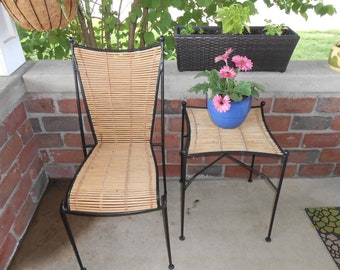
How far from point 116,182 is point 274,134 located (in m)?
1.04

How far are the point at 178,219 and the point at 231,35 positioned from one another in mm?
1069

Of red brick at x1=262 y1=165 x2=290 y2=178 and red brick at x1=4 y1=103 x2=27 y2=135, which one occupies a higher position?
red brick at x1=4 y1=103 x2=27 y2=135

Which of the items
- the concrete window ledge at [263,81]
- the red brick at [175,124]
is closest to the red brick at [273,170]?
the concrete window ledge at [263,81]

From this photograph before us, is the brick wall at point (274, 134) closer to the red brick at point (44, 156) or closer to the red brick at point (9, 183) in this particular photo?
the red brick at point (44, 156)

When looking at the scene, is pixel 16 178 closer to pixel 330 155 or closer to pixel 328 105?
pixel 328 105

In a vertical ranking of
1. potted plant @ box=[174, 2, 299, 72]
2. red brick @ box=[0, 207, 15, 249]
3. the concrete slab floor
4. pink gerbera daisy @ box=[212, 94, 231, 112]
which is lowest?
the concrete slab floor

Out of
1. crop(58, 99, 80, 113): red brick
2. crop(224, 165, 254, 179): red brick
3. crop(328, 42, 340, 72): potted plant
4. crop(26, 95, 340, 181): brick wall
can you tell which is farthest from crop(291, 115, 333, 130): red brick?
crop(58, 99, 80, 113): red brick

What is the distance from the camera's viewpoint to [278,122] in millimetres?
1781

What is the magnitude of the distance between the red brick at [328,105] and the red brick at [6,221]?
5.84ft

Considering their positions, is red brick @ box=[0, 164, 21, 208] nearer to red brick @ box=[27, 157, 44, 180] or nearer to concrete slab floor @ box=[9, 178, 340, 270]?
red brick @ box=[27, 157, 44, 180]

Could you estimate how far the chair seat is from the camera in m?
1.24

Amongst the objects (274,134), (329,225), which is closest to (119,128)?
(274,134)

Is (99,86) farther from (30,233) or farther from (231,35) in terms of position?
(30,233)

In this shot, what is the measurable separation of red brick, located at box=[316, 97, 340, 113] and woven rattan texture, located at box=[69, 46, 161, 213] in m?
0.97
